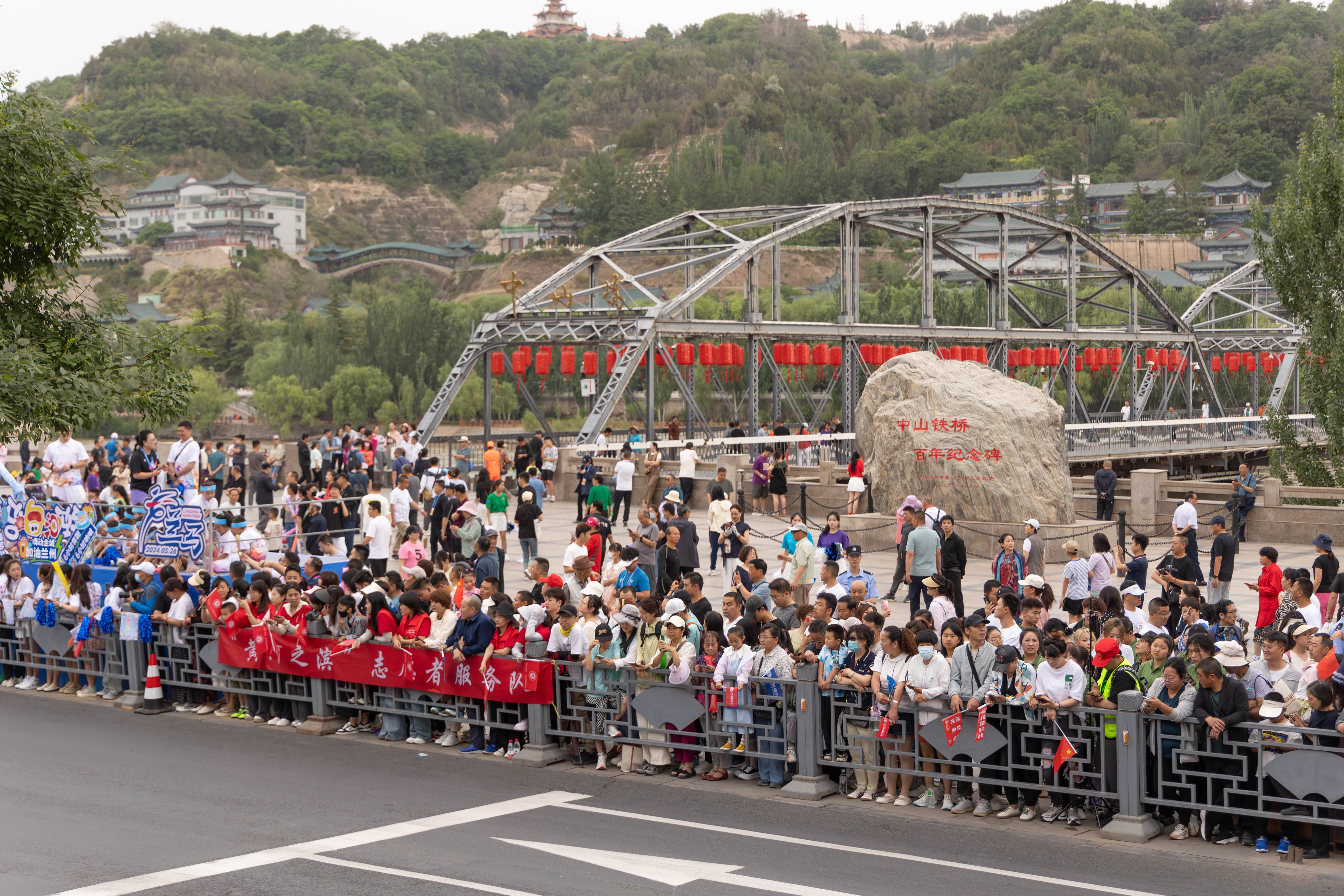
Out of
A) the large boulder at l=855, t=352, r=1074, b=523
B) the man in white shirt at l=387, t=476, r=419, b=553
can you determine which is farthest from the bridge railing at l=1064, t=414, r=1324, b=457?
the man in white shirt at l=387, t=476, r=419, b=553

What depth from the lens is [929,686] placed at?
10.3 m

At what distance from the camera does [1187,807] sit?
9.42 meters

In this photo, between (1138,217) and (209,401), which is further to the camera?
(1138,217)

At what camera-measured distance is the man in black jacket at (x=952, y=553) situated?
648 inches

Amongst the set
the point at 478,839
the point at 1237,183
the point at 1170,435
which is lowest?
the point at 478,839

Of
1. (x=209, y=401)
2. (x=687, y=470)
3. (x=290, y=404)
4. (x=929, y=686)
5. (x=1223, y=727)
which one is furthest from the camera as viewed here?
(x=209, y=401)

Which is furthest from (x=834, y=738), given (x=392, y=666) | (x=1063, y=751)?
(x=392, y=666)

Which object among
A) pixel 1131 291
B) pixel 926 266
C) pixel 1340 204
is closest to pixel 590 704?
pixel 1340 204

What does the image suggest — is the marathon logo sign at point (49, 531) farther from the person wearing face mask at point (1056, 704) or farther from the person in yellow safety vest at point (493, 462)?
the person wearing face mask at point (1056, 704)

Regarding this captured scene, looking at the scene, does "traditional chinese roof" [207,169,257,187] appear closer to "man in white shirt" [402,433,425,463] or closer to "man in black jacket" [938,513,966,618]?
"man in white shirt" [402,433,425,463]

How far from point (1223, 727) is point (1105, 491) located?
18.0 metres

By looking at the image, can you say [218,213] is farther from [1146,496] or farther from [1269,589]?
[1269,589]

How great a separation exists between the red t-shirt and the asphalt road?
1.12 m

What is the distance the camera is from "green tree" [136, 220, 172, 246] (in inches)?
5541
